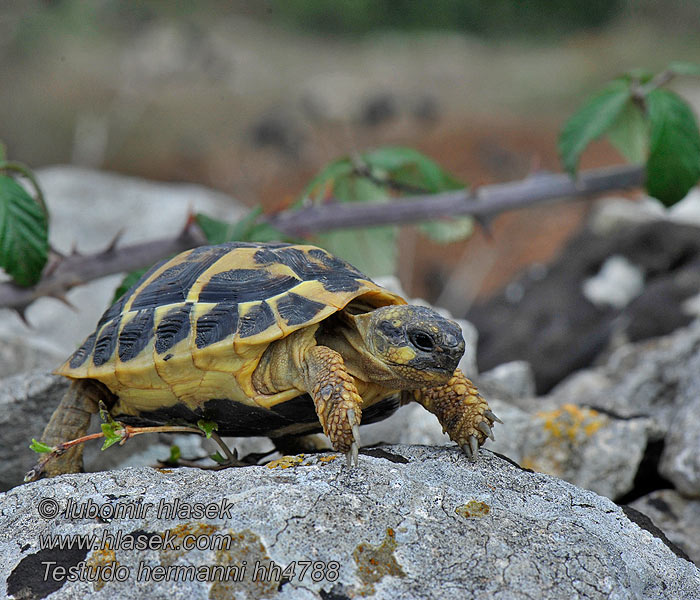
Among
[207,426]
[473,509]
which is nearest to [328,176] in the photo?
[207,426]

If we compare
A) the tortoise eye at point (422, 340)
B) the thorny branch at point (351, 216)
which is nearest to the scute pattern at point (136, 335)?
the tortoise eye at point (422, 340)

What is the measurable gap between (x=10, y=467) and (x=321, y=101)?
1033 cm

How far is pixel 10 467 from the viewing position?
7.39 ft

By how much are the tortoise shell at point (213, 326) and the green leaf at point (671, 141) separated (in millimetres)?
1551

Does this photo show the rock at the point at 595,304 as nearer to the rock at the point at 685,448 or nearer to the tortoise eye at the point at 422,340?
the rock at the point at 685,448

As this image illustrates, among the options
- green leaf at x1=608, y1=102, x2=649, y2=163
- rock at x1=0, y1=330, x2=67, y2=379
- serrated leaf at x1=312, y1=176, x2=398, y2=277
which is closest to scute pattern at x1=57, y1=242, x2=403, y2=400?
rock at x1=0, y1=330, x2=67, y2=379

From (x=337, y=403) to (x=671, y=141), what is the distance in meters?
2.03

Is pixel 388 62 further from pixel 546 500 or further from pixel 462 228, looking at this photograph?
pixel 546 500

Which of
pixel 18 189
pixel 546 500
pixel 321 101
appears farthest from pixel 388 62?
pixel 546 500

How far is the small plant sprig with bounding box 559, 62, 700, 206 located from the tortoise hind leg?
6.92 ft

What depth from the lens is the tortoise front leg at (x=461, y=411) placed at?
5.91ft

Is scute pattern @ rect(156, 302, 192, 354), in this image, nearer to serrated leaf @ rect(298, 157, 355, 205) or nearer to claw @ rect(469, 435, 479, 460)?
claw @ rect(469, 435, 479, 460)

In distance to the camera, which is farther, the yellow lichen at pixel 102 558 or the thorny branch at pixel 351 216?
the thorny branch at pixel 351 216

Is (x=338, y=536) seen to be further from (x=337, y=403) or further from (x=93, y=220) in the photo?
(x=93, y=220)
